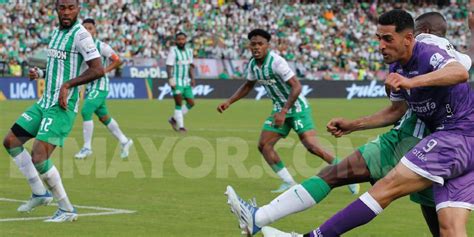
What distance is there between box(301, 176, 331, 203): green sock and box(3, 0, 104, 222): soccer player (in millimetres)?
3322

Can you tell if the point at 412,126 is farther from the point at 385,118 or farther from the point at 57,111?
the point at 57,111

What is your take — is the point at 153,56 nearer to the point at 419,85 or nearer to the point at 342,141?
the point at 342,141

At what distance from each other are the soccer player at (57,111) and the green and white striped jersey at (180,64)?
14478 millimetres

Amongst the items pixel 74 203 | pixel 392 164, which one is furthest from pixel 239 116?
pixel 392 164

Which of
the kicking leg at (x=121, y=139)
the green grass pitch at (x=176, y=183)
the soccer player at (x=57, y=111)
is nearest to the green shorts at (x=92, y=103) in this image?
the kicking leg at (x=121, y=139)

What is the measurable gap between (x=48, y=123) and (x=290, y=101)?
4.27 meters

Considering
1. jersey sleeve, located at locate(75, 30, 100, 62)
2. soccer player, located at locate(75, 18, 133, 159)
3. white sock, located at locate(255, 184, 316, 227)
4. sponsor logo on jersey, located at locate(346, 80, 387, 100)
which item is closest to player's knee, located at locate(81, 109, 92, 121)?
soccer player, located at locate(75, 18, 133, 159)

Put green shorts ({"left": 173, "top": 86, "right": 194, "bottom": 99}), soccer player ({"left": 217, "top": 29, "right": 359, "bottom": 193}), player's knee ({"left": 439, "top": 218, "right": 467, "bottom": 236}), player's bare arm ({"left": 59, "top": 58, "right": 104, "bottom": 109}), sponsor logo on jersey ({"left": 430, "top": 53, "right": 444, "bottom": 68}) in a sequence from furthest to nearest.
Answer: green shorts ({"left": 173, "top": 86, "right": 194, "bottom": 99})
soccer player ({"left": 217, "top": 29, "right": 359, "bottom": 193})
player's bare arm ({"left": 59, "top": 58, "right": 104, "bottom": 109})
sponsor logo on jersey ({"left": 430, "top": 53, "right": 444, "bottom": 68})
player's knee ({"left": 439, "top": 218, "right": 467, "bottom": 236})

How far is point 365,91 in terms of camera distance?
4800 centimetres

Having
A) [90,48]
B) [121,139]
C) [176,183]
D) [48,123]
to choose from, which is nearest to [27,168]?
[48,123]

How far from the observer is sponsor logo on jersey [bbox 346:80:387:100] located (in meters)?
47.0

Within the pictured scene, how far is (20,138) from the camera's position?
36.0 feet

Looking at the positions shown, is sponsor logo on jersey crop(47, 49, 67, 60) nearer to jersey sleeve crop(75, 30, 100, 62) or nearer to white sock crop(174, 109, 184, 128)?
jersey sleeve crop(75, 30, 100, 62)

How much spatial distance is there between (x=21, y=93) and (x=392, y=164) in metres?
30.1
